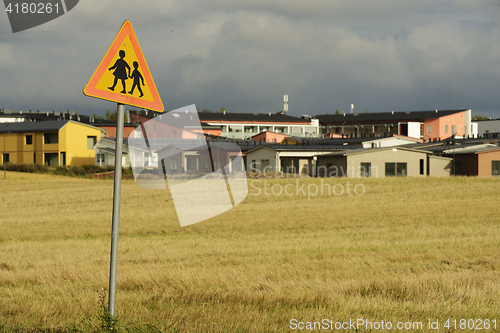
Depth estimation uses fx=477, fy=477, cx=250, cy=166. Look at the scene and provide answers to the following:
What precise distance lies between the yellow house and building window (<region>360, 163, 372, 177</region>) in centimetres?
3827

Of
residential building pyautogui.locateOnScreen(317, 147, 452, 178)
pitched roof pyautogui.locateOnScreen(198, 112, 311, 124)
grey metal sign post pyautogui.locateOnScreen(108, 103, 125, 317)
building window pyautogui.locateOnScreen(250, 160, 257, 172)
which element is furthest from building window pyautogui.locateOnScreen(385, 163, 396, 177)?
pitched roof pyautogui.locateOnScreen(198, 112, 311, 124)

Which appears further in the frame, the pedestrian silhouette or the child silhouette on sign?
the child silhouette on sign

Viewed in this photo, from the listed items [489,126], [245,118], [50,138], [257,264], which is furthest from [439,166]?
[489,126]

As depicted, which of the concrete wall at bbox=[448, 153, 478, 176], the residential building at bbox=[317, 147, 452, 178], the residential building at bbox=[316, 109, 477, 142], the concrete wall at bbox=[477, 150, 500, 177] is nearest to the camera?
the residential building at bbox=[317, 147, 452, 178]

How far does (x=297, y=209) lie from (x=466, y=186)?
691 inches

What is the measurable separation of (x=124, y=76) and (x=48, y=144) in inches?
2572

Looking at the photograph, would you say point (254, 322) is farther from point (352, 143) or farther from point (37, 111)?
point (37, 111)

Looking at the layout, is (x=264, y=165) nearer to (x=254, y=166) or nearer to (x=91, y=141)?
(x=254, y=166)

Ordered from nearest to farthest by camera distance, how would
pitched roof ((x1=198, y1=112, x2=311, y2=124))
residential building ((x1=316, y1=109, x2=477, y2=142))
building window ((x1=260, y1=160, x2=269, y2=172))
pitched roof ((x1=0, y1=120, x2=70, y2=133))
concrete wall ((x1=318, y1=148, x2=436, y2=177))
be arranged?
concrete wall ((x1=318, y1=148, x2=436, y2=177)) → building window ((x1=260, y1=160, x2=269, y2=172)) → pitched roof ((x1=0, y1=120, x2=70, y2=133)) → residential building ((x1=316, y1=109, x2=477, y2=142)) → pitched roof ((x1=198, y1=112, x2=311, y2=124))

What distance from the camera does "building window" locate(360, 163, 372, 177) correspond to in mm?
49188

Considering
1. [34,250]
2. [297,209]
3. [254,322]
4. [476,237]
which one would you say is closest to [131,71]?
[254,322]

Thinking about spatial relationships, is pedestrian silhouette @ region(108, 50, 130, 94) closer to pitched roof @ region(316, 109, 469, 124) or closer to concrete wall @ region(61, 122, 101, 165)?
concrete wall @ region(61, 122, 101, 165)

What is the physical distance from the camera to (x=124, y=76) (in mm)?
5094

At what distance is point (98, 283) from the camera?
8.61m
